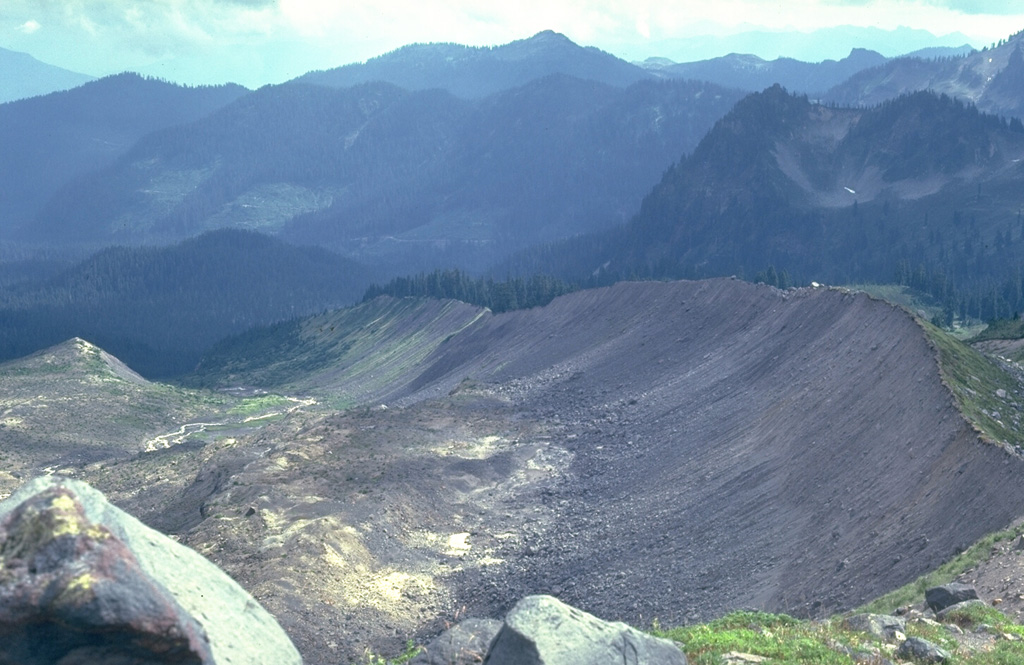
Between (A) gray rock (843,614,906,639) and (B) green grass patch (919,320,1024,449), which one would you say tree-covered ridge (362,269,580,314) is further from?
(A) gray rock (843,614,906,639)

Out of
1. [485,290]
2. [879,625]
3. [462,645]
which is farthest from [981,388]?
[485,290]

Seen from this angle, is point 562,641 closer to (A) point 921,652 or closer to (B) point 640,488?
(A) point 921,652

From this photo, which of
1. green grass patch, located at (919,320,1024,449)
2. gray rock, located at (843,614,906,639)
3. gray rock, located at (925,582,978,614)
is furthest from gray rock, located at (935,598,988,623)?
green grass patch, located at (919,320,1024,449)

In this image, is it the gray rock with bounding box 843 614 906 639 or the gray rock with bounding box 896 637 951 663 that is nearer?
the gray rock with bounding box 896 637 951 663

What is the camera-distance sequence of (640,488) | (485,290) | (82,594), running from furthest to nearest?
1. (485,290)
2. (640,488)
3. (82,594)

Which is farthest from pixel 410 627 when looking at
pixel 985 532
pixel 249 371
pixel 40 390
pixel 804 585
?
pixel 249 371

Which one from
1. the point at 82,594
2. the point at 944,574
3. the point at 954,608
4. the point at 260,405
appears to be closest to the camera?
the point at 82,594

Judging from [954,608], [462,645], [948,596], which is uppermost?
[462,645]

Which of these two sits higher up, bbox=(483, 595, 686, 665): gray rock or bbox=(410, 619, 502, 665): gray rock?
bbox=(483, 595, 686, 665): gray rock
